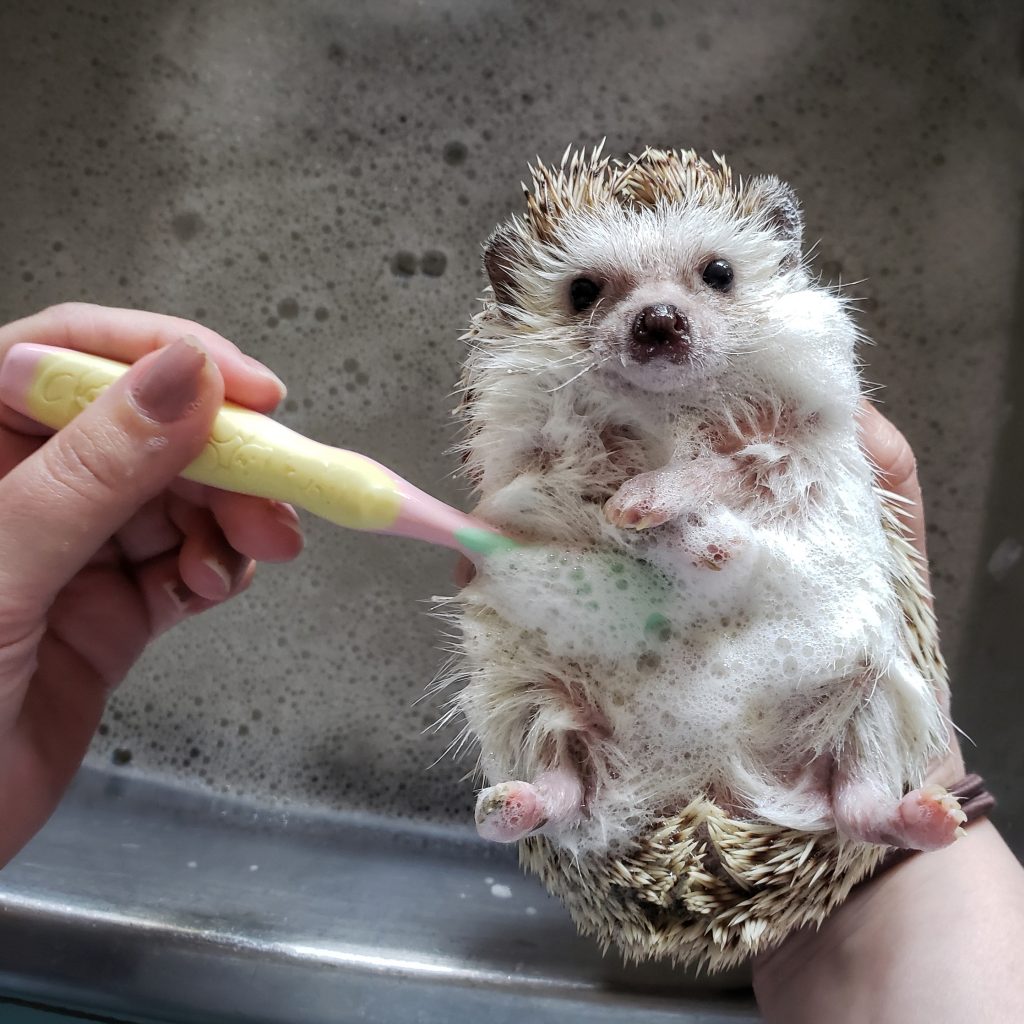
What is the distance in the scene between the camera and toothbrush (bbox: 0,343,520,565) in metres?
1.04

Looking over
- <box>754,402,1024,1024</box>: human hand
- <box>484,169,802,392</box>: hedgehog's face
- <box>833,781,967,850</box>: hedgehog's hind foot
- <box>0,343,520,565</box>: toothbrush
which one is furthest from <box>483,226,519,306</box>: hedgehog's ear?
<box>833,781,967,850</box>: hedgehog's hind foot

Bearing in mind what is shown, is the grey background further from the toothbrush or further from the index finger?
the toothbrush

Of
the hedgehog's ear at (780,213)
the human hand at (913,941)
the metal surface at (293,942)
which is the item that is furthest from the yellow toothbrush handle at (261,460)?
the metal surface at (293,942)

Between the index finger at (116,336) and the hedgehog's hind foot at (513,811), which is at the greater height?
the index finger at (116,336)

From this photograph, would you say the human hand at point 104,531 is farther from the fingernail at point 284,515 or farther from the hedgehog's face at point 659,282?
the hedgehog's face at point 659,282

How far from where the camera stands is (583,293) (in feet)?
3.95

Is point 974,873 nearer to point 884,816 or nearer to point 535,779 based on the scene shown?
point 884,816

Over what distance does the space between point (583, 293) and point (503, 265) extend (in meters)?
0.17

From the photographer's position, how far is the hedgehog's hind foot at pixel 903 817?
38.1 inches

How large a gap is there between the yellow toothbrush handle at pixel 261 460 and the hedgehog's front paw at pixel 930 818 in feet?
2.35

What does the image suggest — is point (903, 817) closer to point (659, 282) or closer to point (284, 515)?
point (659, 282)

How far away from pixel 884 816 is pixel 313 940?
4.05 feet

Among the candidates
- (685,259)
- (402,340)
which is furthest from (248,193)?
(685,259)

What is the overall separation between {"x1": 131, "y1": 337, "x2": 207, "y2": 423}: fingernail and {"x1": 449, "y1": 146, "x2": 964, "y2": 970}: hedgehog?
425 mm
